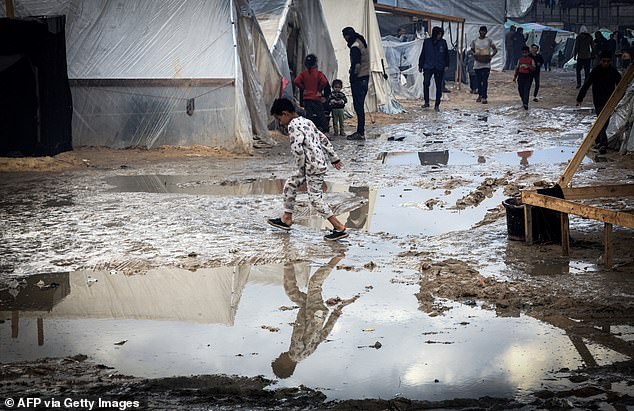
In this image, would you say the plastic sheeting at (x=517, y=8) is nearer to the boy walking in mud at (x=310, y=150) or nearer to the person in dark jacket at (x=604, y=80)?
the person in dark jacket at (x=604, y=80)

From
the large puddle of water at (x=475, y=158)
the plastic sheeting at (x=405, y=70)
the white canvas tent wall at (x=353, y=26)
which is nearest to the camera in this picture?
the large puddle of water at (x=475, y=158)

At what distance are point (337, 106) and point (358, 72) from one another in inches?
31.2

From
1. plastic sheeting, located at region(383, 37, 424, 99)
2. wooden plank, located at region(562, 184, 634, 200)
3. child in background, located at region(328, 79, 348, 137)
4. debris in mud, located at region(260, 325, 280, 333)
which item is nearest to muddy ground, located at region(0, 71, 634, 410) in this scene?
debris in mud, located at region(260, 325, 280, 333)

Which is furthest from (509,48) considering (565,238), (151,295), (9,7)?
(151,295)

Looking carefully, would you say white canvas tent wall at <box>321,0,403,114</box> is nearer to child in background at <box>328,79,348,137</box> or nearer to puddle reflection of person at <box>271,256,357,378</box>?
child in background at <box>328,79,348,137</box>

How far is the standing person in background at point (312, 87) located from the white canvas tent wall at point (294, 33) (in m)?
0.75

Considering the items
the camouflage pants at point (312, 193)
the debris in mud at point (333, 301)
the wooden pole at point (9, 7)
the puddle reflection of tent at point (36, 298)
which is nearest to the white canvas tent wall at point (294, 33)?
the wooden pole at point (9, 7)

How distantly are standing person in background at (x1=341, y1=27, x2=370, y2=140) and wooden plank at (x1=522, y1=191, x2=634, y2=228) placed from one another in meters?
9.68

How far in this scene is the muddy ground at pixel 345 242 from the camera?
4973mm

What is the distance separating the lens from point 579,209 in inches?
295

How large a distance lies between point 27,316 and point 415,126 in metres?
14.5

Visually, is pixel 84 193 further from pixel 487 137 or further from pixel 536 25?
pixel 536 25

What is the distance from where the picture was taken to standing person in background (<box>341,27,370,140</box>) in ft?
57.9

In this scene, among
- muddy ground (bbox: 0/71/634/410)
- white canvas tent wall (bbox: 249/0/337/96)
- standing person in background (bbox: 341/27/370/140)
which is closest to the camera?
muddy ground (bbox: 0/71/634/410)
